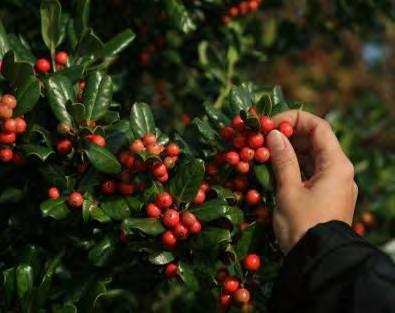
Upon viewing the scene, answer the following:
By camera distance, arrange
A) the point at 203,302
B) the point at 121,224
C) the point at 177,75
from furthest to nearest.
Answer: the point at 177,75 → the point at 203,302 → the point at 121,224

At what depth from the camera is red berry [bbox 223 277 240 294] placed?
1.86 m

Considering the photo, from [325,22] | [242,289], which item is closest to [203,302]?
[242,289]

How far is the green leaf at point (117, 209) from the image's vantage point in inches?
73.6

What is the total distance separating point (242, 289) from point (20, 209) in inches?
32.8

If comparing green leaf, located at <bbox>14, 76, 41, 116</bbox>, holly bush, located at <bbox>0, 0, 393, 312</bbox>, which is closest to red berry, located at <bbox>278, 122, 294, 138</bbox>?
holly bush, located at <bbox>0, 0, 393, 312</bbox>

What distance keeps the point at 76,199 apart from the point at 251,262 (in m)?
0.51

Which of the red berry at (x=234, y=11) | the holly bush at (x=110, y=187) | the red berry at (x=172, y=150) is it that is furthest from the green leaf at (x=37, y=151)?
the red berry at (x=234, y=11)

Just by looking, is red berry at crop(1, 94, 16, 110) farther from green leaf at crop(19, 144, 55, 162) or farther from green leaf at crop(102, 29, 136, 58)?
green leaf at crop(102, 29, 136, 58)

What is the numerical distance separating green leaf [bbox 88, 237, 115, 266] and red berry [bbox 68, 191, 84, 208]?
125 millimetres

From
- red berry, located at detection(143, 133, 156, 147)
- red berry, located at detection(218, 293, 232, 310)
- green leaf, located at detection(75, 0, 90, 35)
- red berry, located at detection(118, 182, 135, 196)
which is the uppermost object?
green leaf, located at detection(75, 0, 90, 35)

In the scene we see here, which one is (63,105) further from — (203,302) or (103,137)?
(203,302)

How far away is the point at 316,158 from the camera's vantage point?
6.26 ft

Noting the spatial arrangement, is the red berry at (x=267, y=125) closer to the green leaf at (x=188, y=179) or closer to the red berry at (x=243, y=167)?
the red berry at (x=243, y=167)

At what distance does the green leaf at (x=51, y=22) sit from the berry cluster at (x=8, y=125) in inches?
13.7
